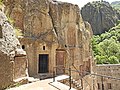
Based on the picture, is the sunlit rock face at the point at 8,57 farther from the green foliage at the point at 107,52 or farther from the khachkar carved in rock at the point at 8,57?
the green foliage at the point at 107,52

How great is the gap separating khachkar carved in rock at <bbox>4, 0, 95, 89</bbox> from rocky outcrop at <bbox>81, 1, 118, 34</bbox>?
40360 mm

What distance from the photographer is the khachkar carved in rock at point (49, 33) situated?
55.7 ft

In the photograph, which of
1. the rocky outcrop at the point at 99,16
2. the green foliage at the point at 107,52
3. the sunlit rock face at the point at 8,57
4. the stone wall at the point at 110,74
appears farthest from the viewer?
the rocky outcrop at the point at 99,16

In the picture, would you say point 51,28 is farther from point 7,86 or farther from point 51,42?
point 7,86

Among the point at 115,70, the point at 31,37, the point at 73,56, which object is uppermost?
the point at 31,37

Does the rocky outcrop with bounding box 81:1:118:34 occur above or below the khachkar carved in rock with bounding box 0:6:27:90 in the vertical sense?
above

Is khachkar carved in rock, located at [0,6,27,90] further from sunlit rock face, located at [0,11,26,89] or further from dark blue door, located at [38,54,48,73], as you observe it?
dark blue door, located at [38,54,48,73]

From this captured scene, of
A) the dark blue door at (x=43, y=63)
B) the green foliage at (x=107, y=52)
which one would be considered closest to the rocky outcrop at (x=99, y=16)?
the green foliage at (x=107, y=52)

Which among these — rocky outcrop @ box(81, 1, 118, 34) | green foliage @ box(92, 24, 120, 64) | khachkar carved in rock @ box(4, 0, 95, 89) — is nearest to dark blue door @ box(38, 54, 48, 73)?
khachkar carved in rock @ box(4, 0, 95, 89)

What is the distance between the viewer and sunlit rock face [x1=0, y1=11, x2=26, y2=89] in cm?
924

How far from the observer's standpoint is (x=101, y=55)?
42.2 meters

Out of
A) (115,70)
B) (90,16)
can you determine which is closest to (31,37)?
(115,70)

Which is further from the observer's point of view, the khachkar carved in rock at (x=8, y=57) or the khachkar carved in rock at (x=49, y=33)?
the khachkar carved in rock at (x=49, y=33)

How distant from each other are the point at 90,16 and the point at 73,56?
43.0 metres
